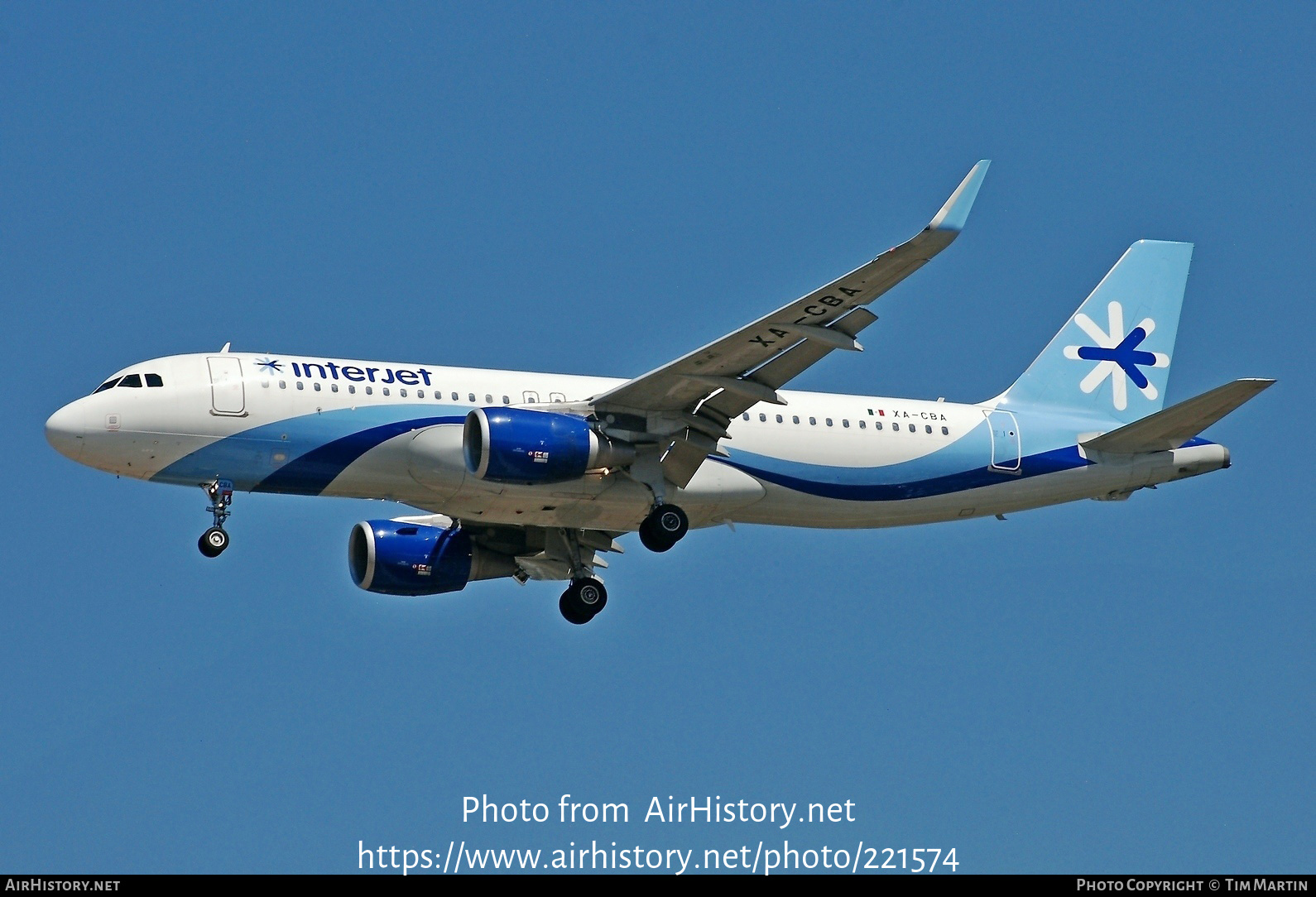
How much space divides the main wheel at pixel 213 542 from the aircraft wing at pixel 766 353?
7.29 m

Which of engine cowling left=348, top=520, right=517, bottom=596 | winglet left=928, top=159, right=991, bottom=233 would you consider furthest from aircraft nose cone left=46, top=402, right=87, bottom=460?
winglet left=928, top=159, right=991, bottom=233

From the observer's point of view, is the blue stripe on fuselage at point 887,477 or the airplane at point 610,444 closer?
the airplane at point 610,444

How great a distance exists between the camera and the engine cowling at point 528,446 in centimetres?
3522

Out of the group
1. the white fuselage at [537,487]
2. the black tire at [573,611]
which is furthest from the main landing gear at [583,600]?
the white fuselage at [537,487]

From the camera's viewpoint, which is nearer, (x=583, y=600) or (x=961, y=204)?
(x=961, y=204)

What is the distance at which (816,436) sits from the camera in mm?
38938

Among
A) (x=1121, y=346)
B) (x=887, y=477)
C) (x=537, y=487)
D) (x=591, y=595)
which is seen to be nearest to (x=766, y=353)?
(x=537, y=487)

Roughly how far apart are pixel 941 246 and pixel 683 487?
915 cm

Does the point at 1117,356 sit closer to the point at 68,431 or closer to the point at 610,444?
the point at 610,444

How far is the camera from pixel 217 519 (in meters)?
36.1

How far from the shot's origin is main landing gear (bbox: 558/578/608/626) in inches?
1622

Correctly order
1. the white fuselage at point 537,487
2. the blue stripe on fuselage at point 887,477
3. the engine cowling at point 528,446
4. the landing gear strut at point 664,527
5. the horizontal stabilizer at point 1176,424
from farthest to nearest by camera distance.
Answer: the blue stripe on fuselage at point 887,477
the horizontal stabilizer at point 1176,424
the landing gear strut at point 664,527
the white fuselage at point 537,487
the engine cowling at point 528,446

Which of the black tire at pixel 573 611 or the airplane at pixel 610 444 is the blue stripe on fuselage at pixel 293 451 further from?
the black tire at pixel 573 611

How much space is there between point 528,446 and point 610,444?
6.04 feet
